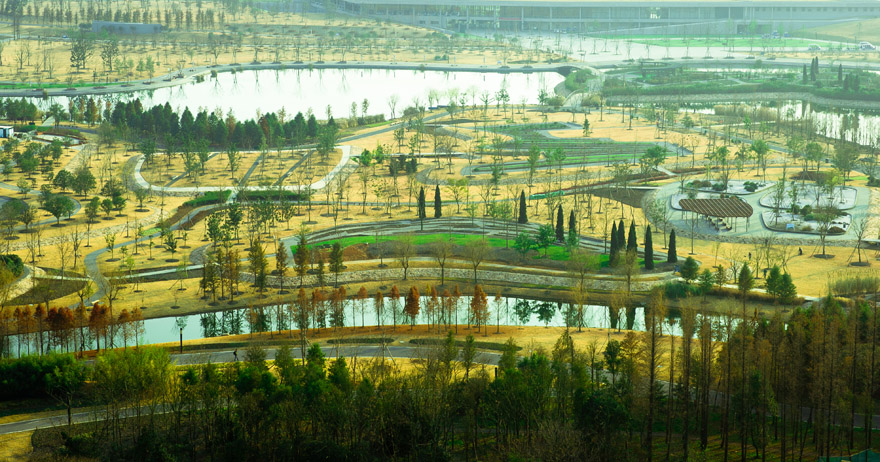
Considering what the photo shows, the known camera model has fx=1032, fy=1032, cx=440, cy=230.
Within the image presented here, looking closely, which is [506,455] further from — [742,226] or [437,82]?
[437,82]

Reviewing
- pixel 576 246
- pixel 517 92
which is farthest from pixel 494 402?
pixel 517 92

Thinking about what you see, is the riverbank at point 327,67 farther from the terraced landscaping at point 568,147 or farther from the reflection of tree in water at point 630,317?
the reflection of tree in water at point 630,317

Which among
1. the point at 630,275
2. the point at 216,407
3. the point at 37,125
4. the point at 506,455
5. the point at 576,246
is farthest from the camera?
the point at 37,125

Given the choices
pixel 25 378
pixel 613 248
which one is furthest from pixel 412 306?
pixel 25 378

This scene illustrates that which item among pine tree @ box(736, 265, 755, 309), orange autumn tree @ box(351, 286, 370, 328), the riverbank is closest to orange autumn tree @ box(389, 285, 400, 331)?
orange autumn tree @ box(351, 286, 370, 328)

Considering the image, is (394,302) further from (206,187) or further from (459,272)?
(206,187)
